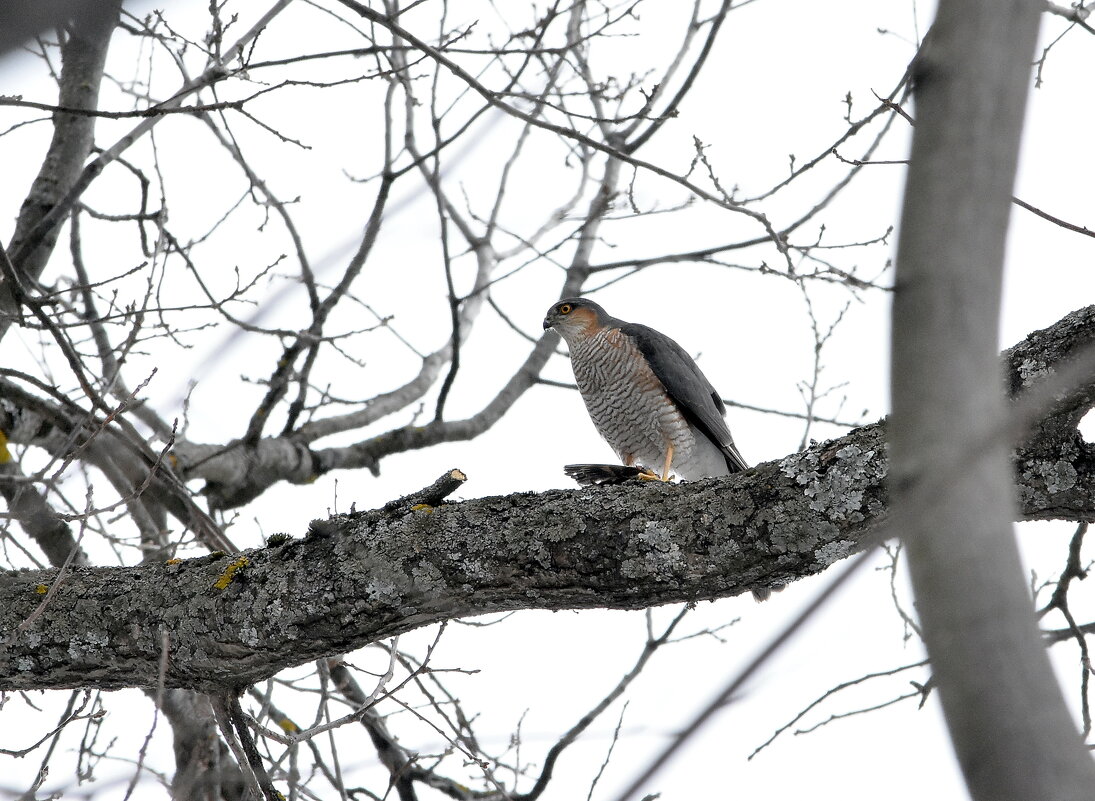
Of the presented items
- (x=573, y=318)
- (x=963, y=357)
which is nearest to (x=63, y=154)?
(x=573, y=318)

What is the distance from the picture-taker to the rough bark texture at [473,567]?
8.16 ft

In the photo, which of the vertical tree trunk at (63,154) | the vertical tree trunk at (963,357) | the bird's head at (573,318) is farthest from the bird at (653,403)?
the vertical tree trunk at (963,357)

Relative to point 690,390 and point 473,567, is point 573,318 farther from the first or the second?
point 473,567

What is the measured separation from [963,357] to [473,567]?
80.0 inches

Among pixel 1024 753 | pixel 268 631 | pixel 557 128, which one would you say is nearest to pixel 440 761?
pixel 268 631

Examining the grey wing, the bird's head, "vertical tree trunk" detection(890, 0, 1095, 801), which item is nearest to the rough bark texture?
"vertical tree trunk" detection(890, 0, 1095, 801)

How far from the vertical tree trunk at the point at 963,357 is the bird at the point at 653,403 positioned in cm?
490

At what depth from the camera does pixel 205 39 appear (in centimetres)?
432

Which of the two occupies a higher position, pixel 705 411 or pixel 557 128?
pixel 705 411

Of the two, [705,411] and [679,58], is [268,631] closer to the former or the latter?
[705,411]

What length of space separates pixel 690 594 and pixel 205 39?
322 cm

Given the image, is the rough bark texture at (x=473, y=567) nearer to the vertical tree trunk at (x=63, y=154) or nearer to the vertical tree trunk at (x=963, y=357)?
the vertical tree trunk at (x=963, y=357)

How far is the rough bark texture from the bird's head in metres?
3.67

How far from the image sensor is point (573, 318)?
21.2 feet
